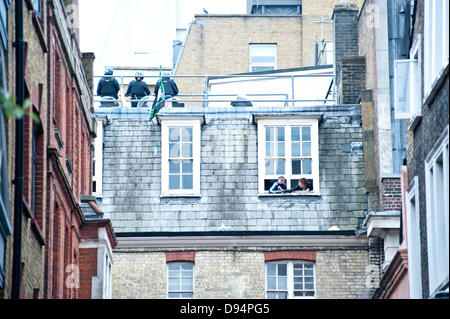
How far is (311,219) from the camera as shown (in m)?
37.9

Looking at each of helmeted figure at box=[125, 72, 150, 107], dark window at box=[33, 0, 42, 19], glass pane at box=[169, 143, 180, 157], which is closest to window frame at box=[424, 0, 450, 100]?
dark window at box=[33, 0, 42, 19]

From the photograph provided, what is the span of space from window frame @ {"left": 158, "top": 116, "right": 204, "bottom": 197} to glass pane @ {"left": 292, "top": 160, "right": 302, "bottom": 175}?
2.74 m

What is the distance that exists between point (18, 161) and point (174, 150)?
1975 cm

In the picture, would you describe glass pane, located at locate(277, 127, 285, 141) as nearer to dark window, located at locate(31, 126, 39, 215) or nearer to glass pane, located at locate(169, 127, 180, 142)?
→ glass pane, located at locate(169, 127, 180, 142)

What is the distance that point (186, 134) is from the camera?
128ft

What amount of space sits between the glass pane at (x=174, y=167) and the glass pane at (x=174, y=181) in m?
0.14

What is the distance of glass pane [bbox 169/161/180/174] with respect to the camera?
38.6m

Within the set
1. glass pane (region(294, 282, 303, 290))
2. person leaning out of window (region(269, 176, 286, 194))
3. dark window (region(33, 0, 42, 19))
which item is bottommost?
glass pane (region(294, 282, 303, 290))

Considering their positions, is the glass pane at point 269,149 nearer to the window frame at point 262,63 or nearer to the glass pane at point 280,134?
the glass pane at point 280,134

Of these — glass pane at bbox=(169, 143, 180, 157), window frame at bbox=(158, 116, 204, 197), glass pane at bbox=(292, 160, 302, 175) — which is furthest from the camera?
glass pane at bbox=(169, 143, 180, 157)

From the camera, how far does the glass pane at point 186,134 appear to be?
39.0 m

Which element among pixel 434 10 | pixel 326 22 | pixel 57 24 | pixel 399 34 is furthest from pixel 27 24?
pixel 326 22

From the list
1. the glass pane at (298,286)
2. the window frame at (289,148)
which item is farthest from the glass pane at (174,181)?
the glass pane at (298,286)

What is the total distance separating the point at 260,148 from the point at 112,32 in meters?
30.6
